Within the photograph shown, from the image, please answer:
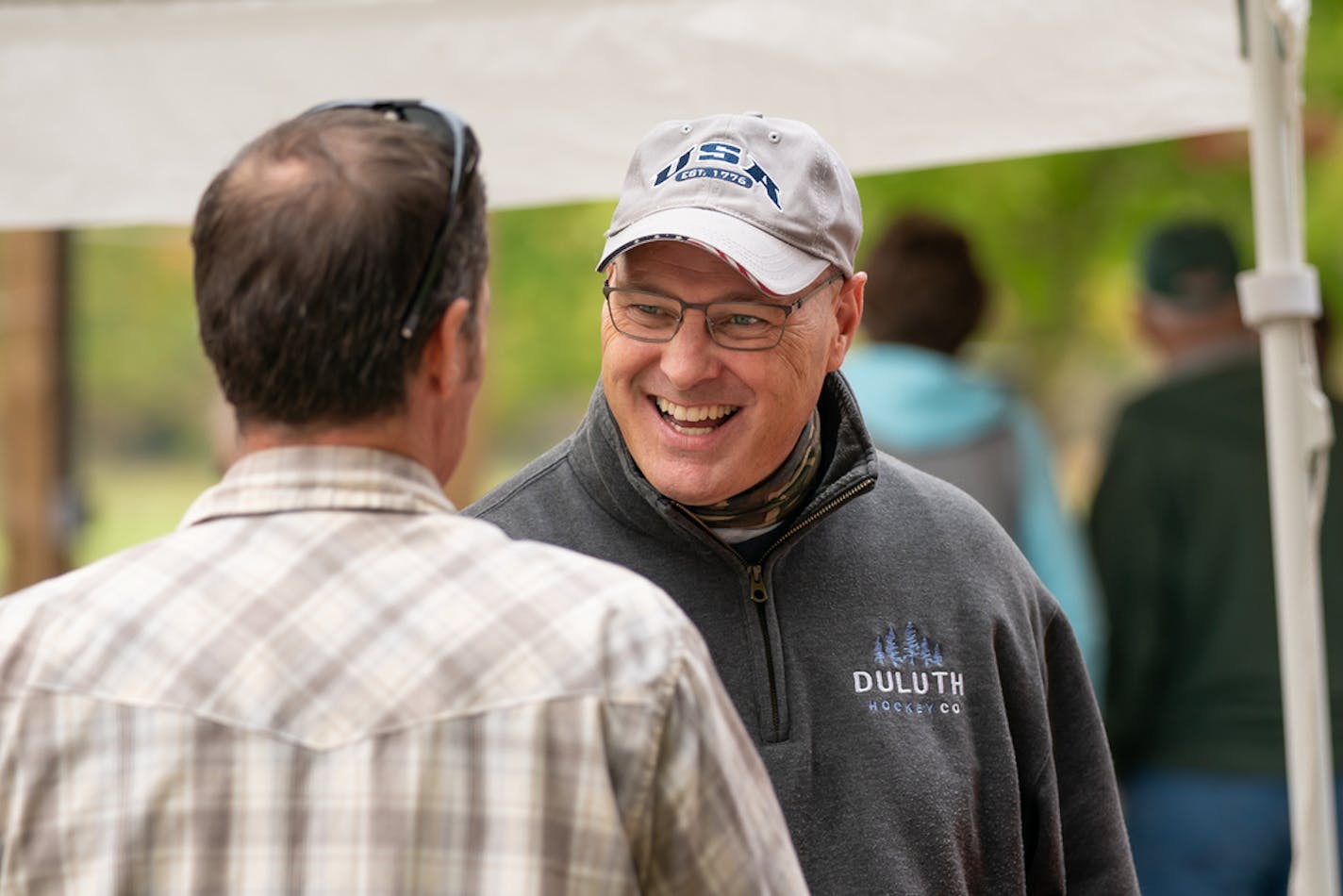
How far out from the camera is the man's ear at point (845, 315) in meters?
2.42

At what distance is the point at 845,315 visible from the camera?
2.45 m

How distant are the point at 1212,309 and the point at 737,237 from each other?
290 cm

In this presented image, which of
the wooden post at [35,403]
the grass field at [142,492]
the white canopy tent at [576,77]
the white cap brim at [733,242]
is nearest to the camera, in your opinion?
the white cap brim at [733,242]

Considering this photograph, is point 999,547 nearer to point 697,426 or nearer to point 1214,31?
point 697,426

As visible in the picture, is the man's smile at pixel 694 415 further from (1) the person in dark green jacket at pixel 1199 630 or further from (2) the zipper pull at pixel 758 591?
(1) the person in dark green jacket at pixel 1199 630

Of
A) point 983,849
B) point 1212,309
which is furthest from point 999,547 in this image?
point 1212,309

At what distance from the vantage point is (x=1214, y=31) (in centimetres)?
309

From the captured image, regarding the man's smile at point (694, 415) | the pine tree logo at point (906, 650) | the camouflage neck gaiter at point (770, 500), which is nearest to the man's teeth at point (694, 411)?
A: the man's smile at point (694, 415)

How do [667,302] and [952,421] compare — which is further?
[952,421]

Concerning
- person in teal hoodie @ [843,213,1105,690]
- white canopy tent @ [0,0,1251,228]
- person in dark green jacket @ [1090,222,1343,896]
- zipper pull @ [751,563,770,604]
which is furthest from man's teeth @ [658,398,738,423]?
person in dark green jacket @ [1090,222,1343,896]

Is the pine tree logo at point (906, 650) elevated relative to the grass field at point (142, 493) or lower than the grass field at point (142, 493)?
elevated

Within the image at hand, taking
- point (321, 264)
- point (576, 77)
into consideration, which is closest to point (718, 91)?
point (576, 77)

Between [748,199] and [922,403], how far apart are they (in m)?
2.19

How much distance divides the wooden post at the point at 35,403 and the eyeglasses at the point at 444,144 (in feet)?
16.3
